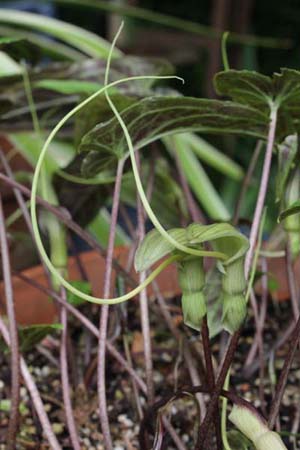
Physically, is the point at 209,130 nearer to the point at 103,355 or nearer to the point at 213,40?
the point at 103,355

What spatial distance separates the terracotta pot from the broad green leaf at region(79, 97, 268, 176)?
0.20m

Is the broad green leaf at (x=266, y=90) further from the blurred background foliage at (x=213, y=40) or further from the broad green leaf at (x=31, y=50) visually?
the blurred background foliage at (x=213, y=40)

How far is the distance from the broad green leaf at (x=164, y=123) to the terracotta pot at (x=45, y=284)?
0.66ft

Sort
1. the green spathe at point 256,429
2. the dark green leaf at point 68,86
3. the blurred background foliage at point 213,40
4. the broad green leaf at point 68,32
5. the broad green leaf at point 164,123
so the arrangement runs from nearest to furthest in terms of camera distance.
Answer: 1. the green spathe at point 256,429
2. the broad green leaf at point 164,123
3. the dark green leaf at point 68,86
4. the broad green leaf at point 68,32
5. the blurred background foliage at point 213,40

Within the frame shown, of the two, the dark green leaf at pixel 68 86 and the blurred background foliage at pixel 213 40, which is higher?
the blurred background foliage at pixel 213 40

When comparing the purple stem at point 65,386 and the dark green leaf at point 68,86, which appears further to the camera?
the dark green leaf at point 68,86

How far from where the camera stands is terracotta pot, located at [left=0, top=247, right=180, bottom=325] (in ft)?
2.26

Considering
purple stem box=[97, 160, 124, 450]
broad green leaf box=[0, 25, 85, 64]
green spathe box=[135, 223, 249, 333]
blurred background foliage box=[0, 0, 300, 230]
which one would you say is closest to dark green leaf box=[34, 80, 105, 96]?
broad green leaf box=[0, 25, 85, 64]

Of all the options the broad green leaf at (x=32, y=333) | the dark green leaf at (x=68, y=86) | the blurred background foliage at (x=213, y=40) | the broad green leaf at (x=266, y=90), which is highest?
the blurred background foliage at (x=213, y=40)

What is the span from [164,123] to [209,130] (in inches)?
1.8

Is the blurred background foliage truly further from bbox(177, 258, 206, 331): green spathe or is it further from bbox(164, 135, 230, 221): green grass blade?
bbox(177, 258, 206, 331): green spathe

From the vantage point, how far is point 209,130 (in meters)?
0.50

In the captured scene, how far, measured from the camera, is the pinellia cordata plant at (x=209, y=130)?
0.33 m

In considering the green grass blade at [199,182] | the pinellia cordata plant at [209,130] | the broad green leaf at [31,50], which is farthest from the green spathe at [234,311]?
the green grass blade at [199,182]
